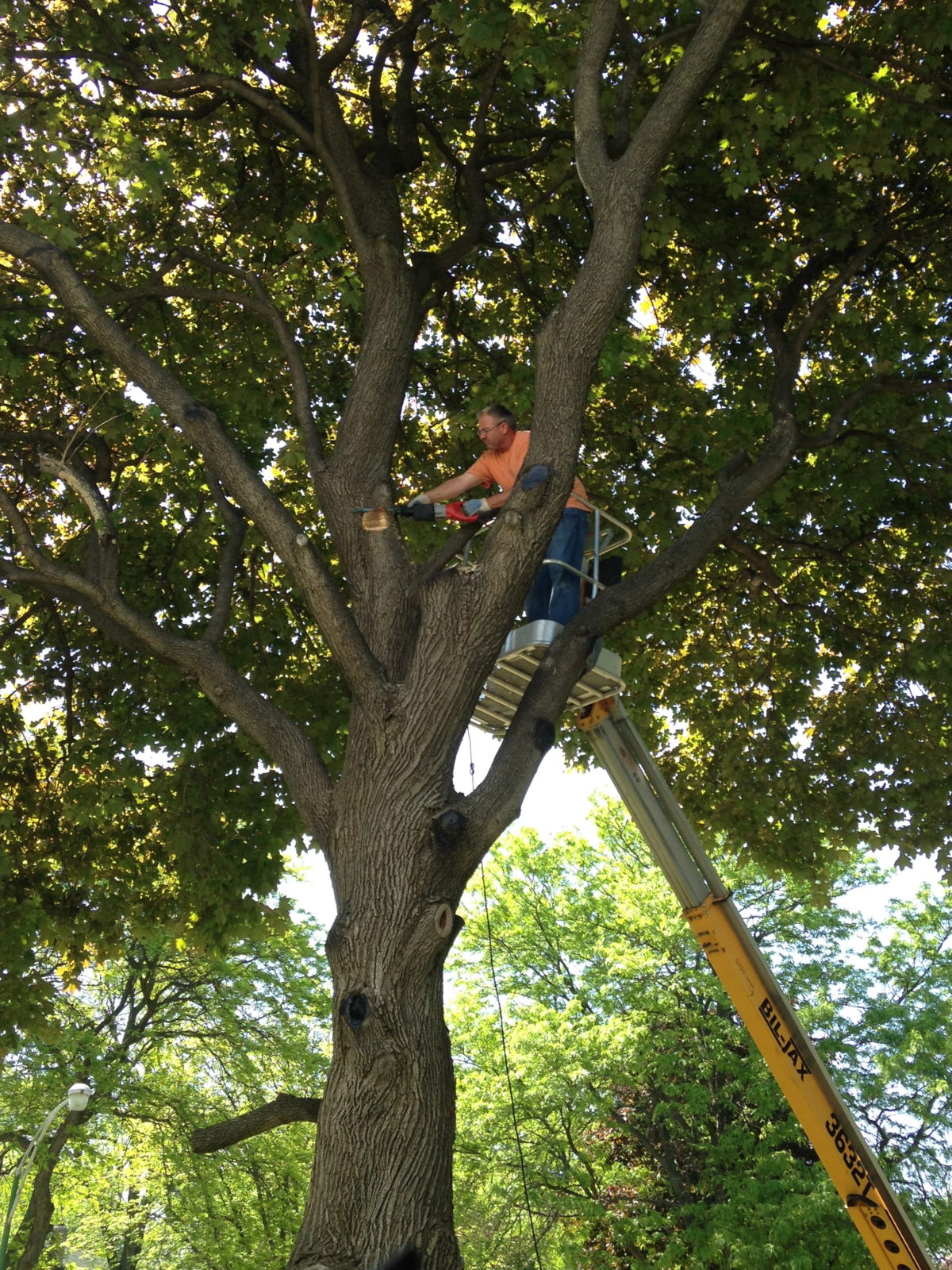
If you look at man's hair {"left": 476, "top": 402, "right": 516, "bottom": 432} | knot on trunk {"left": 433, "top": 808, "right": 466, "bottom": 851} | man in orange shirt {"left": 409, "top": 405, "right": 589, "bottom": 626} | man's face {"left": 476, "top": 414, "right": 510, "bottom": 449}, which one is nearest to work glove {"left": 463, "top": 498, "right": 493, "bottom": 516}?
man in orange shirt {"left": 409, "top": 405, "right": 589, "bottom": 626}

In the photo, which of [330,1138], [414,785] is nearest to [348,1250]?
[330,1138]

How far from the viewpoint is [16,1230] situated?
2214 centimetres

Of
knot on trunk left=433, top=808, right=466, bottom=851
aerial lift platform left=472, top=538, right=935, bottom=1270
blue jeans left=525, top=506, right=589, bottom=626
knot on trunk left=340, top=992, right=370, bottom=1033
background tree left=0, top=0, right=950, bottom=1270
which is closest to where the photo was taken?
knot on trunk left=340, top=992, right=370, bottom=1033

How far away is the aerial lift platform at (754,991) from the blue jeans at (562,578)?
A: 0.87 meters

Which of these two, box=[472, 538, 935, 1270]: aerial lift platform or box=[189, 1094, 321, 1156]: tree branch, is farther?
box=[472, 538, 935, 1270]: aerial lift platform

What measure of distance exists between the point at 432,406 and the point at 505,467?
5.16m

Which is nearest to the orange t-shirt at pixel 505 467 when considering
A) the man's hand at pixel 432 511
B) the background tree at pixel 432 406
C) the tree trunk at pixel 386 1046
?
the man's hand at pixel 432 511

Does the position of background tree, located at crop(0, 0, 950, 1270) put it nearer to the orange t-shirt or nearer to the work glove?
the work glove

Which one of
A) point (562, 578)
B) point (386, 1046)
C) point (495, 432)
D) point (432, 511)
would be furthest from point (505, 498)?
point (386, 1046)

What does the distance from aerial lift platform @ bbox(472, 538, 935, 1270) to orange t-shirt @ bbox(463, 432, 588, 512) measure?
1448mm

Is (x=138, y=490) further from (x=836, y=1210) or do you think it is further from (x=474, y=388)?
(x=836, y=1210)

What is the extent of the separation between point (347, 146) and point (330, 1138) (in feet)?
20.6

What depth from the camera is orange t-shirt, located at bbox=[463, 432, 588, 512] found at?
22.2 feet

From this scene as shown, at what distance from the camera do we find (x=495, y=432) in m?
6.90
